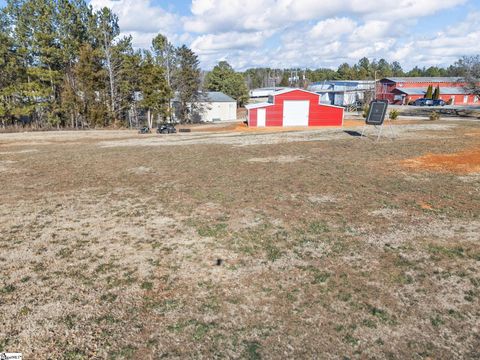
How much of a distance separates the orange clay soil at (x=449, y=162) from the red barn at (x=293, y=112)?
21.6 metres

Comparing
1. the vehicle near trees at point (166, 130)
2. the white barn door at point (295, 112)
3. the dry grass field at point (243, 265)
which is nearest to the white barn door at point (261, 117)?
the white barn door at point (295, 112)

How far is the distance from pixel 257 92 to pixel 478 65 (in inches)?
2618

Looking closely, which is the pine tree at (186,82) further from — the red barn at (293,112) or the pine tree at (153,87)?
the red barn at (293,112)

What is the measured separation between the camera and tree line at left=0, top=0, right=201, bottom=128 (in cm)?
3728

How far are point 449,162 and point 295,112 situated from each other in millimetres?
24112

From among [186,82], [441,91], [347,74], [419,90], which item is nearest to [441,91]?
[441,91]

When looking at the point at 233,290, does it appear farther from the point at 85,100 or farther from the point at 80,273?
the point at 85,100

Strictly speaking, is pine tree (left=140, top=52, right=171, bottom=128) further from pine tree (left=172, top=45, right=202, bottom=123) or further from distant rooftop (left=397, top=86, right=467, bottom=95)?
distant rooftop (left=397, top=86, right=467, bottom=95)

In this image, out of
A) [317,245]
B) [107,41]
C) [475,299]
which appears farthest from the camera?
[107,41]

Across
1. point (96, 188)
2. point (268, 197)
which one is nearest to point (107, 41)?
point (96, 188)

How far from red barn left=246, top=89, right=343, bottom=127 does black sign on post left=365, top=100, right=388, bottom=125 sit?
15.8 m

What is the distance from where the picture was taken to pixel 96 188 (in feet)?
40.2

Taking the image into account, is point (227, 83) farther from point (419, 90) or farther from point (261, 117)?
point (419, 90)

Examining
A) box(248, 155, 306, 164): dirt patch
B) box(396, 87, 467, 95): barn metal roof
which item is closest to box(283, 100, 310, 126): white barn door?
box(248, 155, 306, 164): dirt patch
